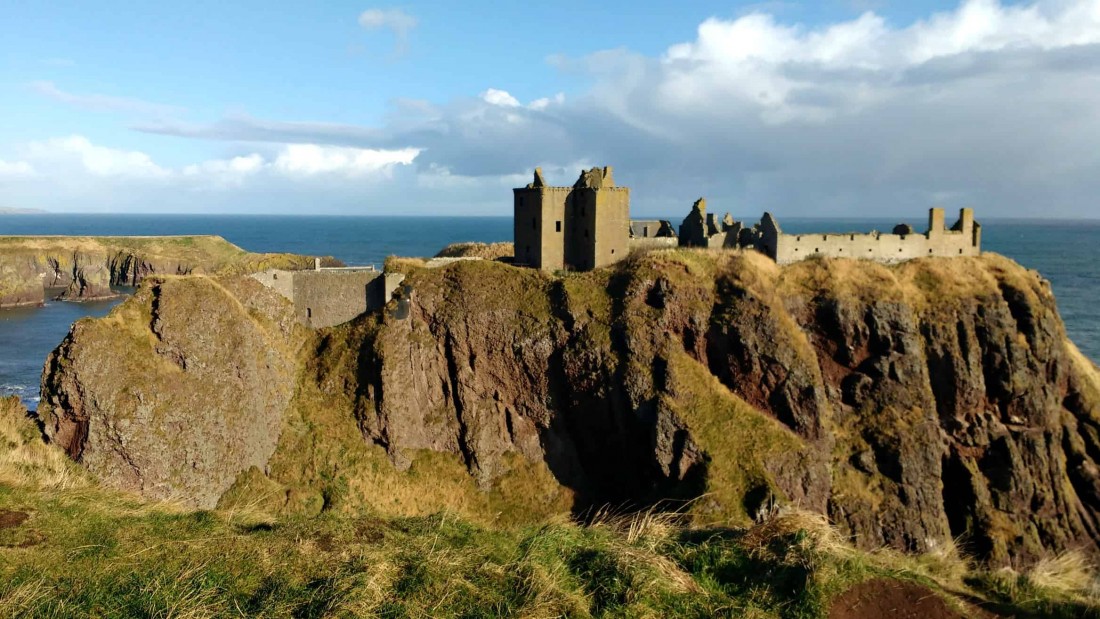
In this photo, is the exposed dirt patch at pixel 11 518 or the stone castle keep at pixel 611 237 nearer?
the exposed dirt patch at pixel 11 518

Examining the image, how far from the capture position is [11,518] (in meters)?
14.8

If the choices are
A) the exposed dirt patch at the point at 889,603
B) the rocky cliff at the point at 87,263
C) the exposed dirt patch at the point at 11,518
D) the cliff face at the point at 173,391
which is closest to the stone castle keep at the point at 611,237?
the cliff face at the point at 173,391

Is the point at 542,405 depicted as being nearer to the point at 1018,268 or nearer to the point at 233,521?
the point at 233,521

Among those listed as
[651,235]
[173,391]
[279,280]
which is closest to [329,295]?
[279,280]

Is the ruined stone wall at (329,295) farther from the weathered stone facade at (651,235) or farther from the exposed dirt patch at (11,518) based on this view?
the exposed dirt patch at (11,518)

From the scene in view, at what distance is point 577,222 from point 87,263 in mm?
101075

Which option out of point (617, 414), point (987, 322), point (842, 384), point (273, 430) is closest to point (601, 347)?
point (617, 414)

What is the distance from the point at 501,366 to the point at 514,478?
6759 mm

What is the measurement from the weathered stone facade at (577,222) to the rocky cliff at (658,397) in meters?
2.60

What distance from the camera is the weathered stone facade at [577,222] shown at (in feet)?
165

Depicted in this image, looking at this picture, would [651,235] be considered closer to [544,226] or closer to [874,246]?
[544,226]

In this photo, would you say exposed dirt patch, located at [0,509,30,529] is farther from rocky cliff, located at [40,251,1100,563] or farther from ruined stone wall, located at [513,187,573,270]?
ruined stone wall, located at [513,187,573,270]

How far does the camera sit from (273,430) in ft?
130

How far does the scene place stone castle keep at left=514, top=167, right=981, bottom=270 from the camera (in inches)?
1984
